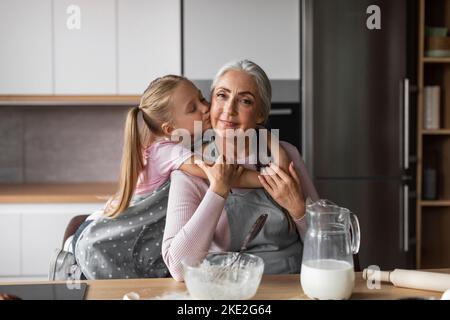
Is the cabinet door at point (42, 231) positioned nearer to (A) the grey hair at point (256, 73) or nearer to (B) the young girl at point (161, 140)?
(B) the young girl at point (161, 140)

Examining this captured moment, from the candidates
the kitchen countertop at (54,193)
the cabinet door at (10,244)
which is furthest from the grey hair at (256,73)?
the cabinet door at (10,244)

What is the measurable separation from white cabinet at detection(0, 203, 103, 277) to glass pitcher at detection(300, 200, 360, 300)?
1.77 meters

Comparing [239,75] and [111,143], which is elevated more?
[239,75]

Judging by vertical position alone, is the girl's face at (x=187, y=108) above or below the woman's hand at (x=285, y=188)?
above

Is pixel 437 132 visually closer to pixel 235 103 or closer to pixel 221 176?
pixel 235 103

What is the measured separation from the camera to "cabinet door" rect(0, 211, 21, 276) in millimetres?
2510

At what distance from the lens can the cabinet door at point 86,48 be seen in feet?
8.86

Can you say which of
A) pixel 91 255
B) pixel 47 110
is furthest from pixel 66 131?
pixel 91 255

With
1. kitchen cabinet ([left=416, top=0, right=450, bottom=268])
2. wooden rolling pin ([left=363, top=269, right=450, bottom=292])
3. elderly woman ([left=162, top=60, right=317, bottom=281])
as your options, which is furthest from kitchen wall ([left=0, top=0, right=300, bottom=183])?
wooden rolling pin ([left=363, top=269, right=450, bottom=292])

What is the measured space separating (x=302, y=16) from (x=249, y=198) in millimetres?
1475

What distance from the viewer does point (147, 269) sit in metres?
1.39

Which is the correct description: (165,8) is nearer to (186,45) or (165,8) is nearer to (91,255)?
(186,45)
